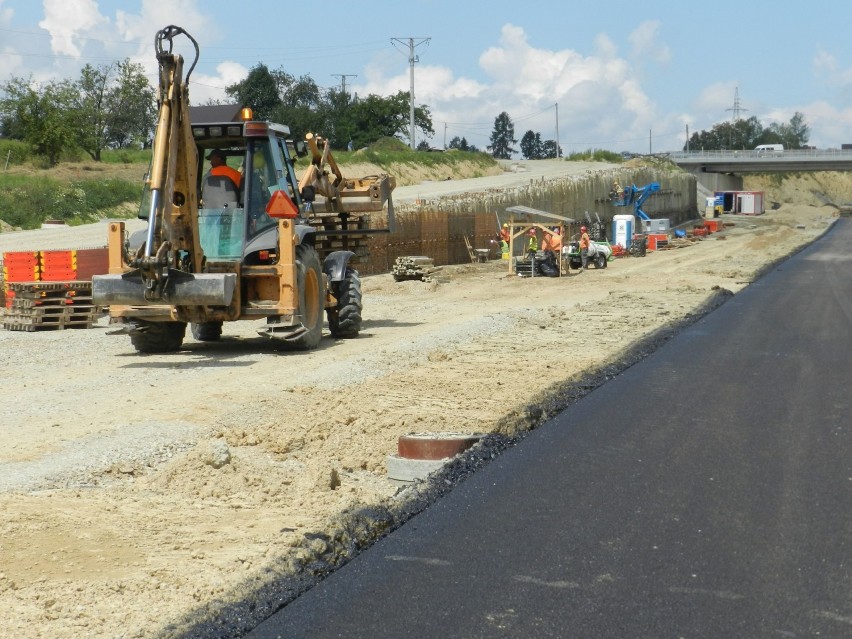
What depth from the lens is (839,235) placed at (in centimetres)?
5988

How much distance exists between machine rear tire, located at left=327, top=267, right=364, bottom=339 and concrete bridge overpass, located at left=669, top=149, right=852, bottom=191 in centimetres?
9293

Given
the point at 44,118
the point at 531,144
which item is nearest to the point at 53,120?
the point at 44,118

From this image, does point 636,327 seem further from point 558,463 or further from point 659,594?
point 659,594

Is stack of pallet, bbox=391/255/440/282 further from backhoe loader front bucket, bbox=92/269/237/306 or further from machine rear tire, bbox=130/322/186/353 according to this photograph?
backhoe loader front bucket, bbox=92/269/237/306

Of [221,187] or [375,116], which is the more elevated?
[375,116]

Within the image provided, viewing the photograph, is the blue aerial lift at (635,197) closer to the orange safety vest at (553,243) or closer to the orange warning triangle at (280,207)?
the orange safety vest at (553,243)

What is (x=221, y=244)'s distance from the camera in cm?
1367

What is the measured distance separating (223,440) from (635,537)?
12.0ft

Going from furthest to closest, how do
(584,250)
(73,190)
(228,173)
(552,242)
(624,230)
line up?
(624,230)
(73,190)
(584,250)
(552,242)
(228,173)

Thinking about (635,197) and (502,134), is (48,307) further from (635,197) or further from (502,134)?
(502,134)

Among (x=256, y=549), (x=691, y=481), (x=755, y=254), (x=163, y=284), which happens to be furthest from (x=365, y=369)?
(x=755, y=254)

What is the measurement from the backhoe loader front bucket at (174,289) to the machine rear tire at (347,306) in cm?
286

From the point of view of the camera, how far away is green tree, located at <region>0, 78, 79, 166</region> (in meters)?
54.3

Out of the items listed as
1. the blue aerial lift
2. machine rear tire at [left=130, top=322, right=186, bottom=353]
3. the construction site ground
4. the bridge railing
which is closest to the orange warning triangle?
the construction site ground
